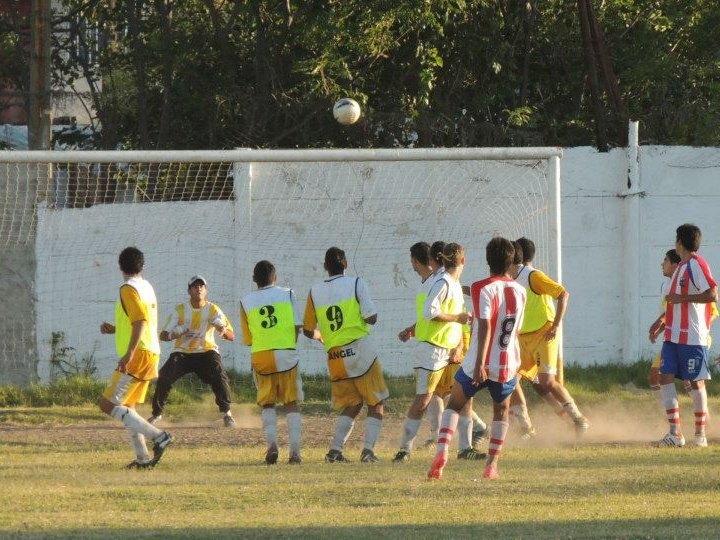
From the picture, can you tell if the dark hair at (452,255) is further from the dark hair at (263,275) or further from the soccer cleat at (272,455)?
the soccer cleat at (272,455)

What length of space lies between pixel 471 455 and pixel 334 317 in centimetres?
156

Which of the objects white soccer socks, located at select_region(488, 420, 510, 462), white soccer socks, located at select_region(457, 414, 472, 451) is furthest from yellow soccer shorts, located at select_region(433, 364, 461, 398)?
white soccer socks, located at select_region(488, 420, 510, 462)

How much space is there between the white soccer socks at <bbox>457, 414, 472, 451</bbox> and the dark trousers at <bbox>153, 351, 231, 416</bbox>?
3333 mm

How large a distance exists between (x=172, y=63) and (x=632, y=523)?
1308cm

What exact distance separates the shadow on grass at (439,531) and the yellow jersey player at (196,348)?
5782 mm

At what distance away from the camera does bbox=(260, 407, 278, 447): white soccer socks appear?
1001 cm

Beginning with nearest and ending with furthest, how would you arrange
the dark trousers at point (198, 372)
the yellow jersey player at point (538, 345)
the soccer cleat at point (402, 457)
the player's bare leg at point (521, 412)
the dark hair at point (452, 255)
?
the dark hair at point (452, 255) < the soccer cleat at point (402, 457) < the yellow jersey player at point (538, 345) < the player's bare leg at point (521, 412) < the dark trousers at point (198, 372)

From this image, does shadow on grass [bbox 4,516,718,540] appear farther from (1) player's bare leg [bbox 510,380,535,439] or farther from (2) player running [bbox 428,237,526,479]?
(1) player's bare leg [bbox 510,380,535,439]

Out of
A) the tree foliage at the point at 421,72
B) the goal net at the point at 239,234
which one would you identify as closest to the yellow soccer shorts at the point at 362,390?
the goal net at the point at 239,234

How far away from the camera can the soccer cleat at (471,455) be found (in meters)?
10.1

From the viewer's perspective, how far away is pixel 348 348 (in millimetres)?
10125

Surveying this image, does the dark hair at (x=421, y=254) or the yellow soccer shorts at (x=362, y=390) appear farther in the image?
the dark hair at (x=421, y=254)

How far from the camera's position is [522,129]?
1719cm

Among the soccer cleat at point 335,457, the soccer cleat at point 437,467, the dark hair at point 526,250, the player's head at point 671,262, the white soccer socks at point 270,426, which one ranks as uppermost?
the dark hair at point 526,250
